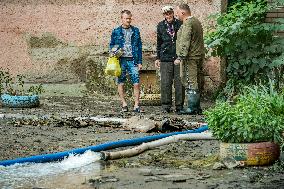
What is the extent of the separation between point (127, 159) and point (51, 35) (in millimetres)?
8920

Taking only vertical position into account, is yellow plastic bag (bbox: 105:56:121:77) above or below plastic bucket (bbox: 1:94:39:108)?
above

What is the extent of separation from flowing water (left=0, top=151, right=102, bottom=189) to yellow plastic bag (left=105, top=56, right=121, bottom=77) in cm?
511

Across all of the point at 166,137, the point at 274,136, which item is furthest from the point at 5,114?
the point at 274,136

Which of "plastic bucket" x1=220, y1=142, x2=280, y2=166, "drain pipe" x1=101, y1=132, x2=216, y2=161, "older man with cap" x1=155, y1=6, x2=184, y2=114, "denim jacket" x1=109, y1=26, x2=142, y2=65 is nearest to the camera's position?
"plastic bucket" x1=220, y1=142, x2=280, y2=166

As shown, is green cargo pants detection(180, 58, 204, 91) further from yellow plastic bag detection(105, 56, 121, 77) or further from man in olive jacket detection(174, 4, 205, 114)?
yellow plastic bag detection(105, 56, 121, 77)

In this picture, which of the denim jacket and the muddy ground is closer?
the muddy ground

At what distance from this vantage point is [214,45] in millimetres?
12469

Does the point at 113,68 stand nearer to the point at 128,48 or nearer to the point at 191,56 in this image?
the point at 128,48

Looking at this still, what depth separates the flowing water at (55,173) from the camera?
5445 mm

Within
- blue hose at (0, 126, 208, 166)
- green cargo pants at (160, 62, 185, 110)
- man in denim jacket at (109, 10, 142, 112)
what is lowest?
blue hose at (0, 126, 208, 166)

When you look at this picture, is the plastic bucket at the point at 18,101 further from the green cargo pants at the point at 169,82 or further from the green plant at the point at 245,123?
the green plant at the point at 245,123

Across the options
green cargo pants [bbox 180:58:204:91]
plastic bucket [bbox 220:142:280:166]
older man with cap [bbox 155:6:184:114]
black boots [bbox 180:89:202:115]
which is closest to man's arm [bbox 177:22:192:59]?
green cargo pants [bbox 180:58:204:91]

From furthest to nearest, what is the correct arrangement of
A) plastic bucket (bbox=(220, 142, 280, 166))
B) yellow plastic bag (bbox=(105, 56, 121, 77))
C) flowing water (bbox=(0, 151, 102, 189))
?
yellow plastic bag (bbox=(105, 56, 121, 77)) < plastic bucket (bbox=(220, 142, 280, 166)) < flowing water (bbox=(0, 151, 102, 189))

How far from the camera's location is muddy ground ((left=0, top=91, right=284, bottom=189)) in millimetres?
5453
